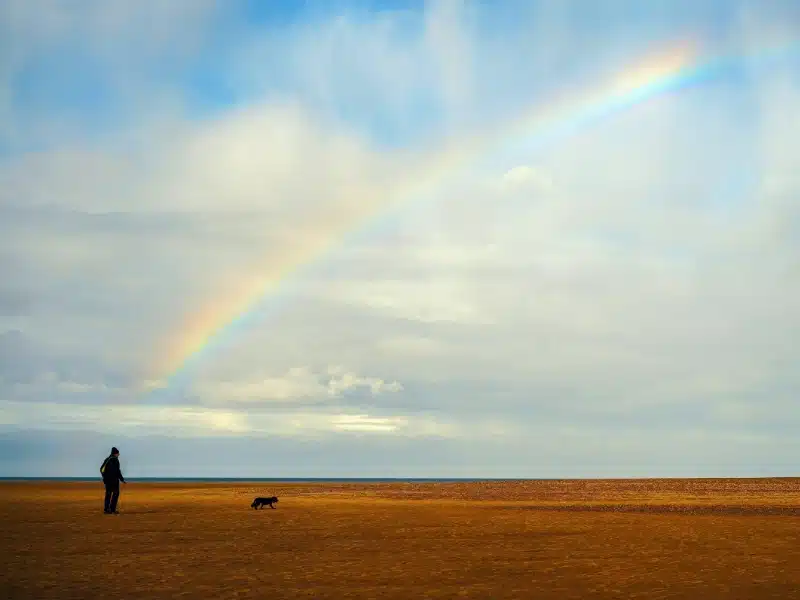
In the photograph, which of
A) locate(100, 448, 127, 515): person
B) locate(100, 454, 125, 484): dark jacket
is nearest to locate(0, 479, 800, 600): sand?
locate(100, 448, 127, 515): person

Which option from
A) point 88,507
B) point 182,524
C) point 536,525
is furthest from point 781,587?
point 88,507

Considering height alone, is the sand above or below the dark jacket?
below

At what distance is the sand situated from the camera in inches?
588

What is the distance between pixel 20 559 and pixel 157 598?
6.39 meters

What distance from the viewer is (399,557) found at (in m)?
19.9

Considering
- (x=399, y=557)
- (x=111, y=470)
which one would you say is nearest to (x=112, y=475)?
(x=111, y=470)

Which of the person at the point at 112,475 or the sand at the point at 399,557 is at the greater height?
the person at the point at 112,475

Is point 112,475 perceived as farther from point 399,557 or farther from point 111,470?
point 399,557

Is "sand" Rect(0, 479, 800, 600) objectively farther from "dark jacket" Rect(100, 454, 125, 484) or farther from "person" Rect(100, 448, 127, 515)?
"dark jacket" Rect(100, 454, 125, 484)

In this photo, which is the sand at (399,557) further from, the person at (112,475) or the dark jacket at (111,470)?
the dark jacket at (111,470)

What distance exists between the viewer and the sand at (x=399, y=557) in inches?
588

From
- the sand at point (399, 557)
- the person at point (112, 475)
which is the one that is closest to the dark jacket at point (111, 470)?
the person at point (112, 475)

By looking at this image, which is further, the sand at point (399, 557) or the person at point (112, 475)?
the person at point (112, 475)

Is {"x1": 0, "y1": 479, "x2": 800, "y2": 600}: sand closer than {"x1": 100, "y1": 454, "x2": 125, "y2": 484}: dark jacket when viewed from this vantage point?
Yes
